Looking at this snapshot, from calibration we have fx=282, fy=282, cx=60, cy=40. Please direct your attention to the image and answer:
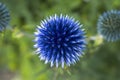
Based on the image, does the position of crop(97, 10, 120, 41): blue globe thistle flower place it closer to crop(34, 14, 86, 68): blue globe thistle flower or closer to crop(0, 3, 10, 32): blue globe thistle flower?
crop(34, 14, 86, 68): blue globe thistle flower

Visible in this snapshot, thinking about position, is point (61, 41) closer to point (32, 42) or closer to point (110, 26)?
point (110, 26)

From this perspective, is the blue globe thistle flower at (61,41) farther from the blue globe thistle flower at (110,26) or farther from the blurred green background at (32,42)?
the blurred green background at (32,42)

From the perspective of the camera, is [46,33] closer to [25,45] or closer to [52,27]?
[52,27]

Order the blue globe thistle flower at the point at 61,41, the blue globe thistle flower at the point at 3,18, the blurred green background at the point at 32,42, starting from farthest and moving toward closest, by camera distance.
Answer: the blurred green background at the point at 32,42 < the blue globe thistle flower at the point at 3,18 < the blue globe thistle flower at the point at 61,41

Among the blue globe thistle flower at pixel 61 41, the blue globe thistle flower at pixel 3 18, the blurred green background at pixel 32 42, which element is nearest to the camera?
the blue globe thistle flower at pixel 61 41

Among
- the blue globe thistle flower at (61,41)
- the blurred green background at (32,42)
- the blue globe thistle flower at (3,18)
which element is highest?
the blurred green background at (32,42)

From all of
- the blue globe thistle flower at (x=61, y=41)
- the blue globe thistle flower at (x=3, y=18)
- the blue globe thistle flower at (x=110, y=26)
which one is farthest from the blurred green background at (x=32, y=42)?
the blue globe thistle flower at (x=61, y=41)

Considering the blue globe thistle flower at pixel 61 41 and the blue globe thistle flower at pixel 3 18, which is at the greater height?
the blue globe thistle flower at pixel 3 18
